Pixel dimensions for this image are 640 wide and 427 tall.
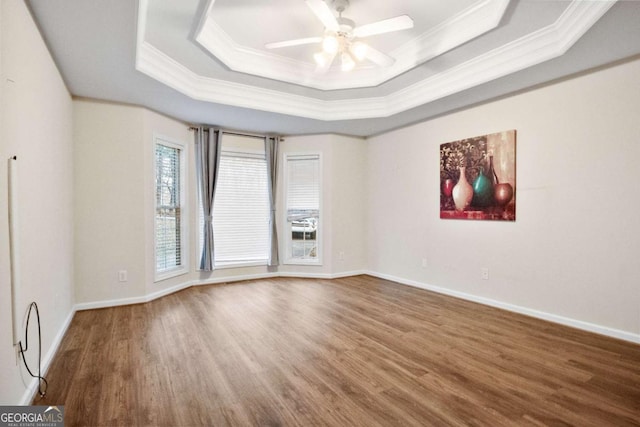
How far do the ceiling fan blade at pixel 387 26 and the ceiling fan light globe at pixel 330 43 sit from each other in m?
0.18

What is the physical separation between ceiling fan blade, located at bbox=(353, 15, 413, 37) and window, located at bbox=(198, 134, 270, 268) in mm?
3122

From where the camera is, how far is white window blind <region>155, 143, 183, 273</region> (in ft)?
14.0

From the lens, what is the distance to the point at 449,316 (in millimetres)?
3387

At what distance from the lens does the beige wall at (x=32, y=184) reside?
5.25ft

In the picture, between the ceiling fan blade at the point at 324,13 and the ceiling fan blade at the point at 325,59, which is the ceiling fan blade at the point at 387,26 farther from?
the ceiling fan blade at the point at 325,59

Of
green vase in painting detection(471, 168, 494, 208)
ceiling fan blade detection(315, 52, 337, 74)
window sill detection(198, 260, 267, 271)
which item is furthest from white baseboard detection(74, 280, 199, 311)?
green vase in painting detection(471, 168, 494, 208)

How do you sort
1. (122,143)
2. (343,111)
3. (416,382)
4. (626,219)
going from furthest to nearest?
(343,111) < (122,143) < (626,219) < (416,382)

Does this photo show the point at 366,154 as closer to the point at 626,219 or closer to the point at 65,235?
the point at 626,219

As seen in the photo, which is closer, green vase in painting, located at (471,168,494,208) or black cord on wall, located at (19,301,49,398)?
black cord on wall, located at (19,301,49,398)

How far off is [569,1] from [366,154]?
3562 mm

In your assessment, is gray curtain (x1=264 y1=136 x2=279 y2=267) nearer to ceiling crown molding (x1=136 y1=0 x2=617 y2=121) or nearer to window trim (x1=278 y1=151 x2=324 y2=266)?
window trim (x1=278 y1=151 x2=324 y2=266)

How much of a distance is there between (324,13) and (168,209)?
11.2 ft

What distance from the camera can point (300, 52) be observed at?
3.36 m

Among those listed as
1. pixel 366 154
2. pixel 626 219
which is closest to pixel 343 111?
pixel 366 154
